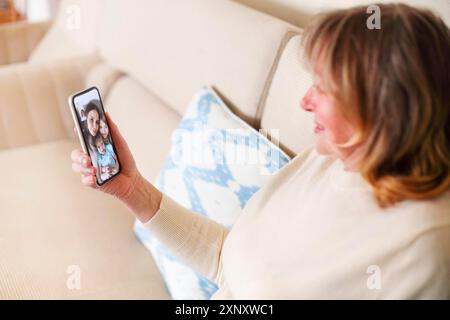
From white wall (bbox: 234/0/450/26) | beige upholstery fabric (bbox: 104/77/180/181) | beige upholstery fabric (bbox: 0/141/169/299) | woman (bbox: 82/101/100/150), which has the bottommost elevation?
beige upholstery fabric (bbox: 0/141/169/299)

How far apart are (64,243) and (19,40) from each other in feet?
4.11

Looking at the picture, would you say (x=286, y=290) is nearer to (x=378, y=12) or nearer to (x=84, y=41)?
(x=378, y=12)

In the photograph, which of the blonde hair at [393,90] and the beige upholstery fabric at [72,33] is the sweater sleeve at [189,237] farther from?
the beige upholstery fabric at [72,33]

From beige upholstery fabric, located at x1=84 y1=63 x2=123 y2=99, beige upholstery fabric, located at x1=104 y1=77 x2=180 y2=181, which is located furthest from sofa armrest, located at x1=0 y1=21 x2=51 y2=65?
beige upholstery fabric, located at x1=104 y1=77 x2=180 y2=181

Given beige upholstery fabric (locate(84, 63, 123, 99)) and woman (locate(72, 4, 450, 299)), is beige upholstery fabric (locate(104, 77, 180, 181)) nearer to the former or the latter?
beige upholstery fabric (locate(84, 63, 123, 99))

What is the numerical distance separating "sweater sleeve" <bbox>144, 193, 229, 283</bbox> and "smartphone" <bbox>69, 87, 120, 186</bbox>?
0.11 m

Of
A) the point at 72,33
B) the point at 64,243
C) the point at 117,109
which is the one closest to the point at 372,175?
the point at 64,243

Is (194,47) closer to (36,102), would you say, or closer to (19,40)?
(36,102)

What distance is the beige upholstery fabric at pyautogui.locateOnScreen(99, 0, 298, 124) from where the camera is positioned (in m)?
1.08

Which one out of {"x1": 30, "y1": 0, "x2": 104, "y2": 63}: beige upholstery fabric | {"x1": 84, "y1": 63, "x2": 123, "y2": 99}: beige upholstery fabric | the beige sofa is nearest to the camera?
the beige sofa

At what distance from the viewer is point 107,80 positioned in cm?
166

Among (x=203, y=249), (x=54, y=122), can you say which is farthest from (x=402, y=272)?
(x=54, y=122)

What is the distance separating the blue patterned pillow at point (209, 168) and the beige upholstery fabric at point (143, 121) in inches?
3.9

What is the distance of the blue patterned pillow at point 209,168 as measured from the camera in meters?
0.99
